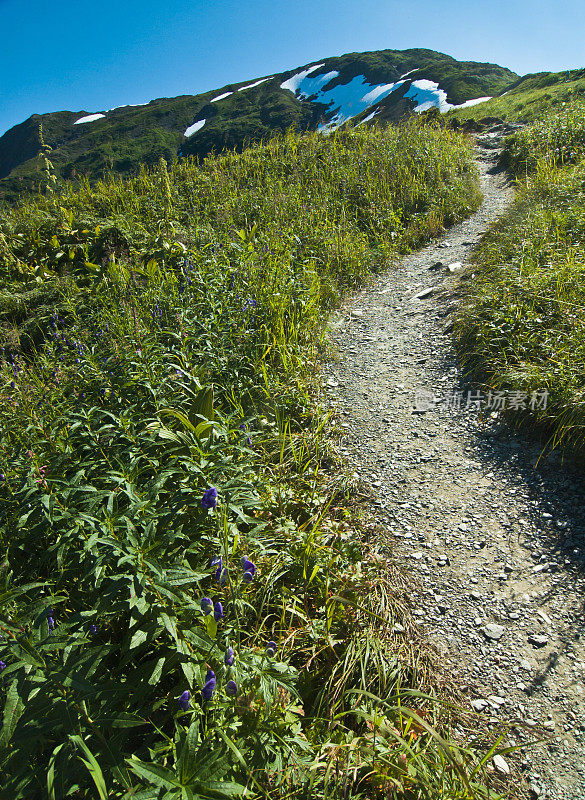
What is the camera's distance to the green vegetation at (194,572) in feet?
5.35

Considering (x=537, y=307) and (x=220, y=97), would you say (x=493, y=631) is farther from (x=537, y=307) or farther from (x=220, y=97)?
(x=220, y=97)

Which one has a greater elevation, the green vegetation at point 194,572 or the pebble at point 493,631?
the green vegetation at point 194,572

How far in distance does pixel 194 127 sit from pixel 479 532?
74.8 meters

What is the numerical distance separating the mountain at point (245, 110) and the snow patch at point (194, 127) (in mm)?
208

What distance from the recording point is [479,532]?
10.4 ft

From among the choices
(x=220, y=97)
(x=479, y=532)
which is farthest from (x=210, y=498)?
(x=220, y=97)

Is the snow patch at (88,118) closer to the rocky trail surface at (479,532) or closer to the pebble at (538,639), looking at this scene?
the rocky trail surface at (479,532)

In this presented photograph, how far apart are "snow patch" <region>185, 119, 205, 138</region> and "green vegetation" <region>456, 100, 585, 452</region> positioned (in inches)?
2643

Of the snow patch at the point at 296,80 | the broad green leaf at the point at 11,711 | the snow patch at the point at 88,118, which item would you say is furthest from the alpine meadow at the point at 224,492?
the snow patch at the point at 88,118

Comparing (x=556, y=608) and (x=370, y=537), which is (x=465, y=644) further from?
(x=370, y=537)

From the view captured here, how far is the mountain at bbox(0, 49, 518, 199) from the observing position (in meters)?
43.3

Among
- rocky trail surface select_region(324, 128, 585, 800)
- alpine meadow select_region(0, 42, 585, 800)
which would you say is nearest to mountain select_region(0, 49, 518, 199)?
alpine meadow select_region(0, 42, 585, 800)

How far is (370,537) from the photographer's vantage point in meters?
3.23

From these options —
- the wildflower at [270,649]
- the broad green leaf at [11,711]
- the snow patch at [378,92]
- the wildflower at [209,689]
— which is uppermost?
the snow patch at [378,92]
